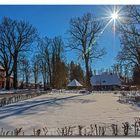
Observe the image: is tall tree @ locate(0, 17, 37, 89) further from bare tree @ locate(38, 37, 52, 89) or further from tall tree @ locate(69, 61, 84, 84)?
tall tree @ locate(69, 61, 84, 84)

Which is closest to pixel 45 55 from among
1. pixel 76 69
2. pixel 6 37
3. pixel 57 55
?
pixel 57 55

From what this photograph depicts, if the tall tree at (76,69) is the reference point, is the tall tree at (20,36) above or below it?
above

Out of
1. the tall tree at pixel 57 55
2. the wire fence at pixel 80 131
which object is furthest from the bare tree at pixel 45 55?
the wire fence at pixel 80 131

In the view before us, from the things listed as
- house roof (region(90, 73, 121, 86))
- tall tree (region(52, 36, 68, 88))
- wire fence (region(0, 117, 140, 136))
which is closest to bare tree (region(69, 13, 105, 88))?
tall tree (region(52, 36, 68, 88))

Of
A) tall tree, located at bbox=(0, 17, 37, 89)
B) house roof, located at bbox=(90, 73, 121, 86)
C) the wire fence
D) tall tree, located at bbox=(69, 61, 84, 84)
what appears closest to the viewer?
the wire fence

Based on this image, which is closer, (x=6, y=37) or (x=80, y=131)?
(x=80, y=131)

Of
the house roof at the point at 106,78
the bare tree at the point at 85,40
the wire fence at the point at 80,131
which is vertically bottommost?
the wire fence at the point at 80,131

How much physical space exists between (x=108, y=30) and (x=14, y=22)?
187 centimetres

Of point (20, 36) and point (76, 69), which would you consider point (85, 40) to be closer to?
point (20, 36)

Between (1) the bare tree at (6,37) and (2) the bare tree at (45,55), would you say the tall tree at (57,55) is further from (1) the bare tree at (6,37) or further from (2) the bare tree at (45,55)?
(1) the bare tree at (6,37)

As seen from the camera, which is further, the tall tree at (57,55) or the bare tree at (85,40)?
the bare tree at (85,40)

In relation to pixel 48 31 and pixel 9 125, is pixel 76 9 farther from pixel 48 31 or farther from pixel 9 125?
pixel 9 125

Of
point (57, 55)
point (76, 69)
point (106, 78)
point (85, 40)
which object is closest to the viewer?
point (57, 55)

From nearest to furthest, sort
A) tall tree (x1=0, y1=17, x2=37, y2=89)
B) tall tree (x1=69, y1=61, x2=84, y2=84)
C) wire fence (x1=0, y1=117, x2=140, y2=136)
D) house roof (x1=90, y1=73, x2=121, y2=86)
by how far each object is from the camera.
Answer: wire fence (x1=0, y1=117, x2=140, y2=136), tall tree (x1=0, y1=17, x2=37, y2=89), tall tree (x1=69, y1=61, x2=84, y2=84), house roof (x1=90, y1=73, x2=121, y2=86)
